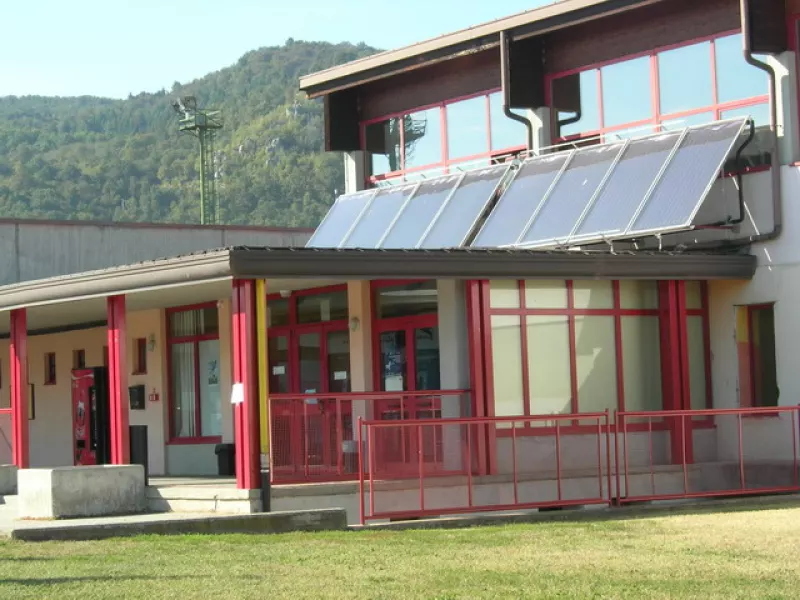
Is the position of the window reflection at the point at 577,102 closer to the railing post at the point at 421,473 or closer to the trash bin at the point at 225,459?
the trash bin at the point at 225,459

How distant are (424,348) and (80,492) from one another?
226 inches

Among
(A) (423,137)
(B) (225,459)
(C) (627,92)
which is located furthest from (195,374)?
(C) (627,92)

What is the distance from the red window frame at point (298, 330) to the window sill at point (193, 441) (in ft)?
6.37

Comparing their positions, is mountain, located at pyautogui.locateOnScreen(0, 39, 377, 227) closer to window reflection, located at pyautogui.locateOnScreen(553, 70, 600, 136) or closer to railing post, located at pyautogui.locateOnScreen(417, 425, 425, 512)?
window reflection, located at pyautogui.locateOnScreen(553, 70, 600, 136)

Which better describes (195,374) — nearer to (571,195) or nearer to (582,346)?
(571,195)

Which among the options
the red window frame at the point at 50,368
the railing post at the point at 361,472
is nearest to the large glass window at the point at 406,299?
the railing post at the point at 361,472

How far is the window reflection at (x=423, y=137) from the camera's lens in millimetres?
31281

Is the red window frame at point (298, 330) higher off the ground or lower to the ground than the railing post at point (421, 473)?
higher

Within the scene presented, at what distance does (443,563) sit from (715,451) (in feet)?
33.1

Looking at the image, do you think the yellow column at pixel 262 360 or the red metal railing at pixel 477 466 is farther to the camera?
the yellow column at pixel 262 360

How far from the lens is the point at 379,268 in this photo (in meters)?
21.1

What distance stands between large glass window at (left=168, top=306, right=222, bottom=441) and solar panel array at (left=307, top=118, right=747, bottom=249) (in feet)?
10.9

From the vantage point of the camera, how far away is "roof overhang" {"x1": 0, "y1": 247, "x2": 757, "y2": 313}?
66.3ft

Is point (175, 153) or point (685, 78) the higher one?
point (175, 153)
